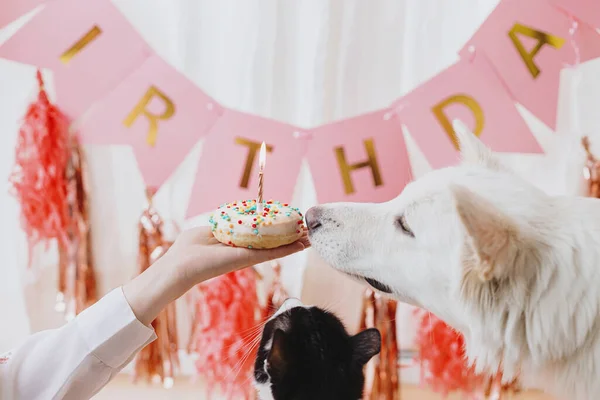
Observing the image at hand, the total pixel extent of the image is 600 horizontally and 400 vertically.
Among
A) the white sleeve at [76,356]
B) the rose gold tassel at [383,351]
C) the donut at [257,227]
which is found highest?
the donut at [257,227]

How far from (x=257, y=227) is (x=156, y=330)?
942 millimetres

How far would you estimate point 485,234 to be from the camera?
0.69 meters

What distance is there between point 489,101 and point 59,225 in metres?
1.38

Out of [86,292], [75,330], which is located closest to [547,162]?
[75,330]

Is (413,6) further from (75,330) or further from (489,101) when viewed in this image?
(75,330)

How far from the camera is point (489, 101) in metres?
1.49

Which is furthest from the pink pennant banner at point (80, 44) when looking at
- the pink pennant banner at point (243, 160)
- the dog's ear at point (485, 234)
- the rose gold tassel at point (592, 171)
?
the rose gold tassel at point (592, 171)

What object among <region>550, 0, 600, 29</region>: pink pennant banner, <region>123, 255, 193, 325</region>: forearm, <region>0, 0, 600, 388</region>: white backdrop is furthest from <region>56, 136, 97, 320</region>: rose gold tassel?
<region>550, 0, 600, 29</region>: pink pennant banner

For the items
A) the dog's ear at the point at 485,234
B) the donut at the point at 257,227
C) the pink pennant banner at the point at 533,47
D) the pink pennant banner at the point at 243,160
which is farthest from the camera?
the pink pennant banner at the point at 243,160

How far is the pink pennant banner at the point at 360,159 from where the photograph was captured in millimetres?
1528

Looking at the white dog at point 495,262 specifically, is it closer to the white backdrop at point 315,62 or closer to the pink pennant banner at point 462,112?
the pink pennant banner at point 462,112

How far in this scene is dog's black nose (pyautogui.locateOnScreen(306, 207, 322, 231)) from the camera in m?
0.93

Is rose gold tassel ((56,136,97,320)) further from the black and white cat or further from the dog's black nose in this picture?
the dog's black nose

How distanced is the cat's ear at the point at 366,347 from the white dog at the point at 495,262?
0.22 m
